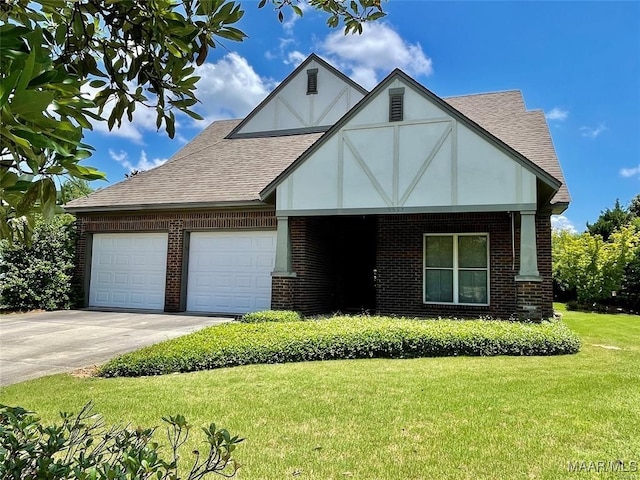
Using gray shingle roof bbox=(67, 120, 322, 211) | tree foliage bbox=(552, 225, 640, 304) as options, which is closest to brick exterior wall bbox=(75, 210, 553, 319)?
gray shingle roof bbox=(67, 120, 322, 211)

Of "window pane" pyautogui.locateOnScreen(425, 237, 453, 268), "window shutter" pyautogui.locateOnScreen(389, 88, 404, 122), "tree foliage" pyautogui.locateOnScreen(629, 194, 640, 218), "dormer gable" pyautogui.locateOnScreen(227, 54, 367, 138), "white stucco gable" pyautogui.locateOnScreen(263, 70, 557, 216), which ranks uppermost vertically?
"dormer gable" pyautogui.locateOnScreen(227, 54, 367, 138)

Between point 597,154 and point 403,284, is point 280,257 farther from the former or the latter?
point 597,154

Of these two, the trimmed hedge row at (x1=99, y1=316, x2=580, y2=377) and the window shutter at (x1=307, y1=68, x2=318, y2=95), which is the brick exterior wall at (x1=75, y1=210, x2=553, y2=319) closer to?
the trimmed hedge row at (x1=99, y1=316, x2=580, y2=377)

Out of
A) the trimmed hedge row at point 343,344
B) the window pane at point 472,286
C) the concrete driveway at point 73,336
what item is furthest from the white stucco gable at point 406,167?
the concrete driveway at point 73,336

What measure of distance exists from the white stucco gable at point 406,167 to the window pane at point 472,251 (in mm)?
2323

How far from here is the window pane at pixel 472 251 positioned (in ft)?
41.2

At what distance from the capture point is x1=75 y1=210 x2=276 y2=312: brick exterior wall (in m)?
13.4

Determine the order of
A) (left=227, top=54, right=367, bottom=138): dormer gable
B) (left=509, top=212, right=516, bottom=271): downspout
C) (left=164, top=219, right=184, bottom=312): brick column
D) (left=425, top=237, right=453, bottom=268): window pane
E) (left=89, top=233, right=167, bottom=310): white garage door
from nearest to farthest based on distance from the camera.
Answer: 1. (left=509, top=212, right=516, bottom=271): downspout
2. (left=425, top=237, right=453, bottom=268): window pane
3. (left=164, top=219, right=184, bottom=312): brick column
4. (left=89, top=233, right=167, bottom=310): white garage door
5. (left=227, top=54, right=367, bottom=138): dormer gable

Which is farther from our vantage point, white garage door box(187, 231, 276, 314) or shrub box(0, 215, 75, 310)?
shrub box(0, 215, 75, 310)

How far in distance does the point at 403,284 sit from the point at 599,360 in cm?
601

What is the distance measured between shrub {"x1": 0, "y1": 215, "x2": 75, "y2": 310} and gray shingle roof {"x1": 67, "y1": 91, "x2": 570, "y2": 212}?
1.32 metres

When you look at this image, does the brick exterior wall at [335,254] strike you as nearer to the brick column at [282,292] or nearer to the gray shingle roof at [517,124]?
the brick column at [282,292]

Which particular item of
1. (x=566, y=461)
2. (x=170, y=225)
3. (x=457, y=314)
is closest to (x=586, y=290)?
(x=457, y=314)

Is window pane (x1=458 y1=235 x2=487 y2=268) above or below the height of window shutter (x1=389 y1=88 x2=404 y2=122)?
below
